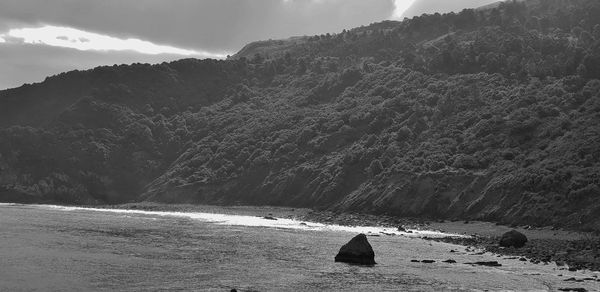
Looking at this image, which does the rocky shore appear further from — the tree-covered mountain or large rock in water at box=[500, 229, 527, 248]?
the tree-covered mountain

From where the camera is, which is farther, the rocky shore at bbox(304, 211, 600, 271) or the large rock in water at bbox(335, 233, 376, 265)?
the rocky shore at bbox(304, 211, 600, 271)

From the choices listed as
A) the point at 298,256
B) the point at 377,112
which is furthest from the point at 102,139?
the point at 298,256

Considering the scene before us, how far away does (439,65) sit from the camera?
→ 185000mm

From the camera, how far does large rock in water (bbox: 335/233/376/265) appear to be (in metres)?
60.6

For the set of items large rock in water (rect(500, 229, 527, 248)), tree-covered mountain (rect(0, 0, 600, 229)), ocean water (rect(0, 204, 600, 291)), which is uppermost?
tree-covered mountain (rect(0, 0, 600, 229))

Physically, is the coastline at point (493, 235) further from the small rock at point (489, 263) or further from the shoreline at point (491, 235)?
the small rock at point (489, 263)

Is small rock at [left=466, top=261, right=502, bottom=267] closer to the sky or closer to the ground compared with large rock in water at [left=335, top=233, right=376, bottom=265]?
closer to the ground

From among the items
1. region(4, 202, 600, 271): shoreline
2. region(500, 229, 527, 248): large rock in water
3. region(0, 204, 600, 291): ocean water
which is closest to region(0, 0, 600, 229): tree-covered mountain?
region(4, 202, 600, 271): shoreline

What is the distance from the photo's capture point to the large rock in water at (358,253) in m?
60.6

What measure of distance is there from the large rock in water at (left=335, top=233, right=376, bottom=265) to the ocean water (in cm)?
127

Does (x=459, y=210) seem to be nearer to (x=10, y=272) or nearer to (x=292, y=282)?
(x=292, y=282)

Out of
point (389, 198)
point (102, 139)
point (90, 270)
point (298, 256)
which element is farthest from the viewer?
point (102, 139)

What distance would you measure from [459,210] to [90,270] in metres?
A: 65.6

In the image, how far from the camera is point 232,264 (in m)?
59.0
